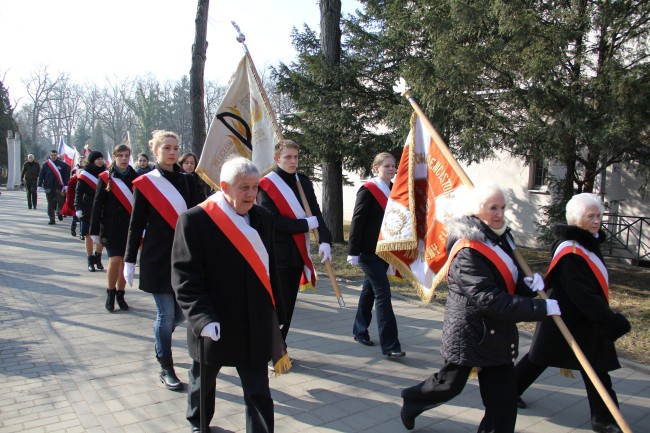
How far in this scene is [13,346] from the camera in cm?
561

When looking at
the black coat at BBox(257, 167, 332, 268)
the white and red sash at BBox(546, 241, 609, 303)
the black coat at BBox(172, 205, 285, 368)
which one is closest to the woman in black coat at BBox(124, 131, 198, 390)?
the black coat at BBox(257, 167, 332, 268)

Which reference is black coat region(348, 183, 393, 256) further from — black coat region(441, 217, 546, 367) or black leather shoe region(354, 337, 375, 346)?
black coat region(441, 217, 546, 367)

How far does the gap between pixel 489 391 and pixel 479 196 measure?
1.24 meters

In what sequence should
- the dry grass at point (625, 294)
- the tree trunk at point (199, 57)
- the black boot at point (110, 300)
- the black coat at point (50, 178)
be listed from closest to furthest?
the dry grass at point (625, 294), the black boot at point (110, 300), the tree trunk at point (199, 57), the black coat at point (50, 178)

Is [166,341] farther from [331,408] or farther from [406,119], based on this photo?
[406,119]

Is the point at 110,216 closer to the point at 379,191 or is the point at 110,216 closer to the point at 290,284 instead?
the point at 290,284

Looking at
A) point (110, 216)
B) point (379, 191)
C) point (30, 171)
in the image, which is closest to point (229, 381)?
point (379, 191)

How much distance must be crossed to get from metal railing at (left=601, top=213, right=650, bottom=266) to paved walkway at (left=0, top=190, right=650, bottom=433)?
826 cm

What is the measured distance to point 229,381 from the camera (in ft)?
15.5

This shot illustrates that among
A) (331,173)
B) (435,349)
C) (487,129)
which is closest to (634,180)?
(487,129)

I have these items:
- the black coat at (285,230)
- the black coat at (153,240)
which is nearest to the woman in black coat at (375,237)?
the black coat at (285,230)

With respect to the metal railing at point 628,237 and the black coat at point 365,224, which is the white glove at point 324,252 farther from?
the metal railing at point 628,237

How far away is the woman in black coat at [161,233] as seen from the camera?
14.6ft

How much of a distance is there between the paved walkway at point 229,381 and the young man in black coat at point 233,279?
93 cm
